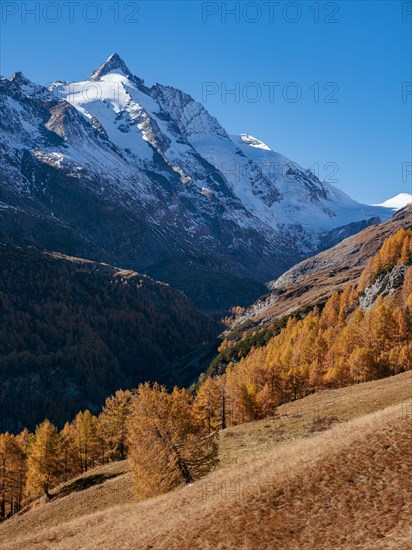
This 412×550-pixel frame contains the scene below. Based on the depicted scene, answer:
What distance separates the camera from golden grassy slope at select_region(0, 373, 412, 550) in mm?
23984

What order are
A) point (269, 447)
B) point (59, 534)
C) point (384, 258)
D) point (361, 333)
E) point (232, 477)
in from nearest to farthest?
point (232, 477)
point (59, 534)
point (269, 447)
point (361, 333)
point (384, 258)

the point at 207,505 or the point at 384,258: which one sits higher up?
the point at 384,258

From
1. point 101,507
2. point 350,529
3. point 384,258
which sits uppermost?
point 384,258

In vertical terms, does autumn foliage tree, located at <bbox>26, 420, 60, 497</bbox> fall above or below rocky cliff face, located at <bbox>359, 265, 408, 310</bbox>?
below

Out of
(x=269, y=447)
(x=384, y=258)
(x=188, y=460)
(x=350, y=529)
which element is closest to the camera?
(x=350, y=529)

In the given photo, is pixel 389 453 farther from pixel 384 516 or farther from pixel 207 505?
pixel 207 505

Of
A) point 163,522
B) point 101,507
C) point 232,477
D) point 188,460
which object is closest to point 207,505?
point 163,522

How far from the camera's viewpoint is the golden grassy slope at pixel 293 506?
2398cm

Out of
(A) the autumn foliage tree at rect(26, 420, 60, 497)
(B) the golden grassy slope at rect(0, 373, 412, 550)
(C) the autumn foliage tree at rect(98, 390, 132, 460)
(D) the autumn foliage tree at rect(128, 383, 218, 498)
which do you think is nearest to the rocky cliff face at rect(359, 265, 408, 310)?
(C) the autumn foliage tree at rect(98, 390, 132, 460)

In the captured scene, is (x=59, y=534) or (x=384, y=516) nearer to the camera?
(x=384, y=516)

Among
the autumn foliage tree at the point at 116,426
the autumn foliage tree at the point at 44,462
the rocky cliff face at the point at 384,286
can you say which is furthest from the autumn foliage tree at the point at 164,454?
the rocky cliff face at the point at 384,286

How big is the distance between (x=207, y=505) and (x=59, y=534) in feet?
49.4

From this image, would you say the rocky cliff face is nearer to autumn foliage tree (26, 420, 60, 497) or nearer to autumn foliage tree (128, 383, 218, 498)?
autumn foliage tree (26, 420, 60, 497)

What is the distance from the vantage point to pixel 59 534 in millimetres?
38031
